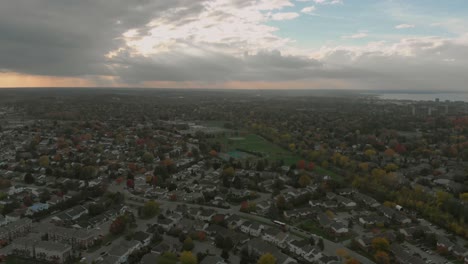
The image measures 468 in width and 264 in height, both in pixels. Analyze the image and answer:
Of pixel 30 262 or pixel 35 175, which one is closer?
pixel 30 262

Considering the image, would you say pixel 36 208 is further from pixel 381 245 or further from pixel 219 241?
pixel 381 245

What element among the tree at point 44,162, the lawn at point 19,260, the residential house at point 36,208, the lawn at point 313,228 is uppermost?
the tree at point 44,162

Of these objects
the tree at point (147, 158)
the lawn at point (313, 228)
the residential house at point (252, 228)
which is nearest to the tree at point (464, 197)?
the lawn at point (313, 228)

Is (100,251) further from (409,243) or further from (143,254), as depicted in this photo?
(409,243)

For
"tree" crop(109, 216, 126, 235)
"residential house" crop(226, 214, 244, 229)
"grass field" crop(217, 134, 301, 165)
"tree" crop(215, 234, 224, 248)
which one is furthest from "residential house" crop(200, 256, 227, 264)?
"grass field" crop(217, 134, 301, 165)

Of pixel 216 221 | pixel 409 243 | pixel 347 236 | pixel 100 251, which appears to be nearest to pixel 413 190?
pixel 409 243

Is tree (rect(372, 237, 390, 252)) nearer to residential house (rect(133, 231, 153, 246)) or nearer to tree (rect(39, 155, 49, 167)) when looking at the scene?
residential house (rect(133, 231, 153, 246))

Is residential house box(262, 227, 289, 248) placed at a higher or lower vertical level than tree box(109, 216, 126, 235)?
lower

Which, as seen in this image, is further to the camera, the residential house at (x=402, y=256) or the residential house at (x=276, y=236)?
the residential house at (x=276, y=236)

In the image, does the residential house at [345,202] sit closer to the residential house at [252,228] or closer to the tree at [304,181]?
the tree at [304,181]

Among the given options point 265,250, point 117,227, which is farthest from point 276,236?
point 117,227

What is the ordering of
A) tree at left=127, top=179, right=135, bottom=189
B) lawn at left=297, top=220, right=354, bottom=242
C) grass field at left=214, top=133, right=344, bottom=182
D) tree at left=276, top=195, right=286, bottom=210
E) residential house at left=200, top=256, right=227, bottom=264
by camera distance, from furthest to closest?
grass field at left=214, top=133, right=344, bottom=182 < tree at left=127, top=179, right=135, bottom=189 < tree at left=276, top=195, right=286, bottom=210 < lawn at left=297, top=220, right=354, bottom=242 < residential house at left=200, top=256, right=227, bottom=264
